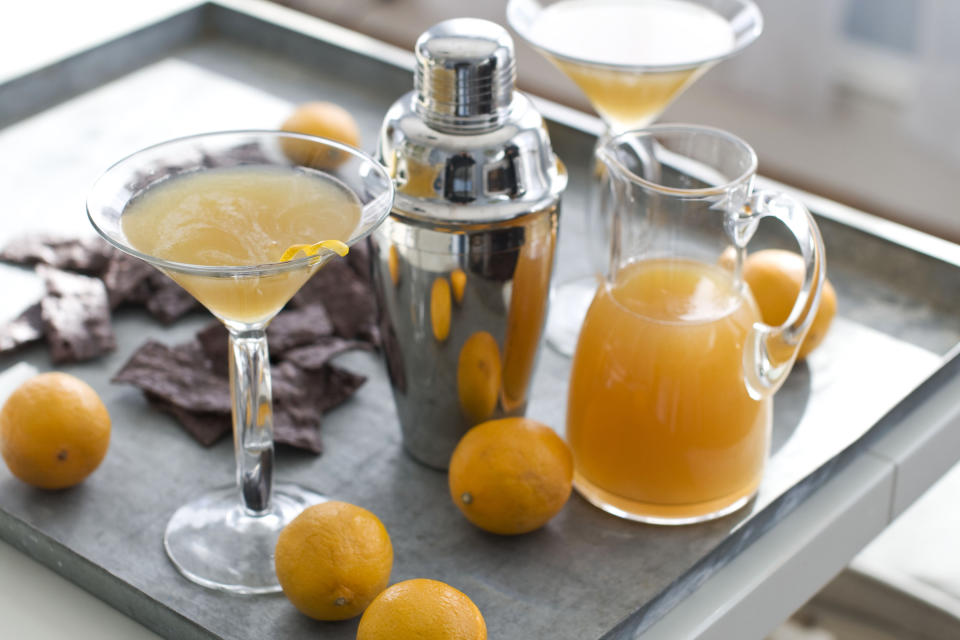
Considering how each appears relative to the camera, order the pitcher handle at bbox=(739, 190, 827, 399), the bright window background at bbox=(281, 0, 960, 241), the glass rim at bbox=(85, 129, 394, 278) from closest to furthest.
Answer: the glass rim at bbox=(85, 129, 394, 278) → the pitcher handle at bbox=(739, 190, 827, 399) → the bright window background at bbox=(281, 0, 960, 241)

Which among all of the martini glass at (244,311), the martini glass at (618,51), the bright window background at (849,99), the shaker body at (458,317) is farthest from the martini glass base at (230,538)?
the bright window background at (849,99)

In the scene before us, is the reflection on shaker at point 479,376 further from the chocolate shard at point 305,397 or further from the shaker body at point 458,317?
the chocolate shard at point 305,397

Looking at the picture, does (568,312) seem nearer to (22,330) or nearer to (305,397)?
(305,397)

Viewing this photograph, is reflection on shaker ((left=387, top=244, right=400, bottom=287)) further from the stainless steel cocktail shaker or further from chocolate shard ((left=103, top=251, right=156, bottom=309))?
chocolate shard ((left=103, top=251, right=156, bottom=309))

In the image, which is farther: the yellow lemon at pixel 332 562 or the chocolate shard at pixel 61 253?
the chocolate shard at pixel 61 253

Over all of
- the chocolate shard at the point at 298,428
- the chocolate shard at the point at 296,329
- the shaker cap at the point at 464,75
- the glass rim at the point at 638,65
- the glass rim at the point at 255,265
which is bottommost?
the chocolate shard at the point at 298,428

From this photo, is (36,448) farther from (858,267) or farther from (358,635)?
(858,267)

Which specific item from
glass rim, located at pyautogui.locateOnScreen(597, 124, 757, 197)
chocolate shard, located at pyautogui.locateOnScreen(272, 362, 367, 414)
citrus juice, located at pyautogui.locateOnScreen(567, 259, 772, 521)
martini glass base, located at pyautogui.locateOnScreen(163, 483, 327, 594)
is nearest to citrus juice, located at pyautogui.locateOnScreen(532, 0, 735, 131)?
glass rim, located at pyautogui.locateOnScreen(597, 124, 757, 197)
